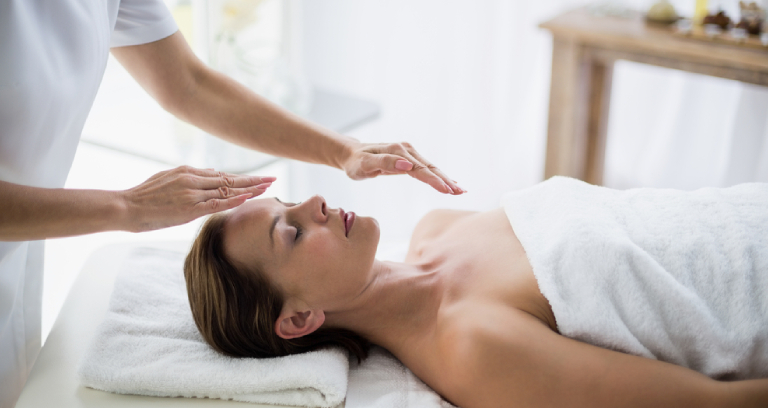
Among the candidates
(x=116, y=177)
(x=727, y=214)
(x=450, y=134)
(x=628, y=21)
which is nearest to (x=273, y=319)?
(x=727, y=214)

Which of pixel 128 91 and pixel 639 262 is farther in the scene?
pixel 128 91

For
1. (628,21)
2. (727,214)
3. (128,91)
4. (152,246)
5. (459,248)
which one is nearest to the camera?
(727,214)

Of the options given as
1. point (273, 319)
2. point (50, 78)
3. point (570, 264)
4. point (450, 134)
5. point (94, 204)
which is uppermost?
point (50, 78)

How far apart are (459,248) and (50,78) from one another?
33.8 inches

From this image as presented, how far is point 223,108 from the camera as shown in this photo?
4.97ft

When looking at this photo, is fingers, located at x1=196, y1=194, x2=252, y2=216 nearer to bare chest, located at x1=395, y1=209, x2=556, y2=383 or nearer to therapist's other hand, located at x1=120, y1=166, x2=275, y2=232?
therapist's other hand, located at x1=120, y1=166, x2=275, y2=232

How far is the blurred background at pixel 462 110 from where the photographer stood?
2.68 metres

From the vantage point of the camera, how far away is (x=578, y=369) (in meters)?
1.08

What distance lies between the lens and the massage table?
3.99ft

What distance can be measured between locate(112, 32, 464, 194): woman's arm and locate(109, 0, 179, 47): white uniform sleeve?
21mm

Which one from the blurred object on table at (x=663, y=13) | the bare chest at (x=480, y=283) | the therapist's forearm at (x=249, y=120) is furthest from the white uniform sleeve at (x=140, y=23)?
the blurred object on table at (x=663, y=13)

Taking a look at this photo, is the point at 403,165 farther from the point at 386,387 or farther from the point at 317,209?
the point at 386,387

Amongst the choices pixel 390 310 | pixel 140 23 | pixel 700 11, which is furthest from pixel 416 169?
pixel 700 11

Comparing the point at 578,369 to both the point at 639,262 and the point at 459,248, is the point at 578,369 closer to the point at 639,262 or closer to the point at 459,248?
the point at 639,262
